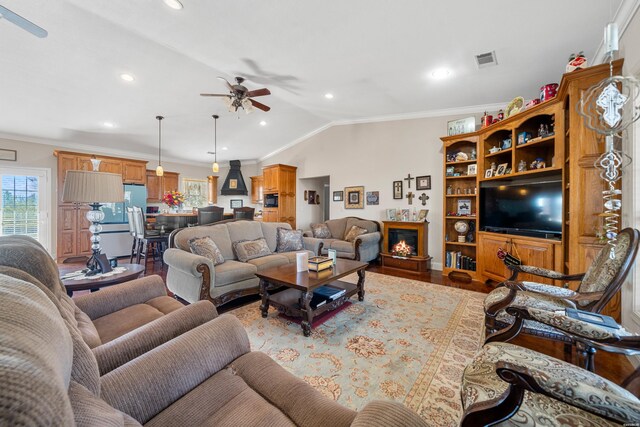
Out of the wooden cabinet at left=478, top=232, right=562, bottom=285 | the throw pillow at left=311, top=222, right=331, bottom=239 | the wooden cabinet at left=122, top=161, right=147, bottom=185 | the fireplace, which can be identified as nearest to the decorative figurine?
the wooden cabinet at left=478, top=232, right=562, bottom=285

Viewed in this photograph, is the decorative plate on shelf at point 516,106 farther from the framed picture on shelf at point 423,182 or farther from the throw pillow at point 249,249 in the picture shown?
the throw pillow at point 249,249

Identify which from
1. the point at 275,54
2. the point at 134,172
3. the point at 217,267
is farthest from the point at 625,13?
the point at 134,172

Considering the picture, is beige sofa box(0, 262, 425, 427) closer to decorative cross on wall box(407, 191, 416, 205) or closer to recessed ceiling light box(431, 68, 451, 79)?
recessed ceiling light box(431, 68, 451, 79)

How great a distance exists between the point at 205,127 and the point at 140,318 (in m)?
4.87

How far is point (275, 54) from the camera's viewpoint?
3.06 m

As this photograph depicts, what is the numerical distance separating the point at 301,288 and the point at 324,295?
1.38ft

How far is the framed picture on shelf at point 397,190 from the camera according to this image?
5066 millimetres

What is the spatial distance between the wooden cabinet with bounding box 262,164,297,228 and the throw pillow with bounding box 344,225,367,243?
2.16m

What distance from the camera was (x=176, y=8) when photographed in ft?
7.64

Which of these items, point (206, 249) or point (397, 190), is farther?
point (397, 190)

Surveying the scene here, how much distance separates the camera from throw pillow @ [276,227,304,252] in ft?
12.7

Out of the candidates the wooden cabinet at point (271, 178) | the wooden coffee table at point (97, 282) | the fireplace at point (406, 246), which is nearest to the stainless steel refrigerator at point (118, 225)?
the wooden cabinet at point (271, 178)

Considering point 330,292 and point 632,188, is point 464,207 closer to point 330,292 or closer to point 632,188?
point 632,188

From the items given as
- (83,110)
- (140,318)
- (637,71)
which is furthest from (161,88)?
(637,71)
